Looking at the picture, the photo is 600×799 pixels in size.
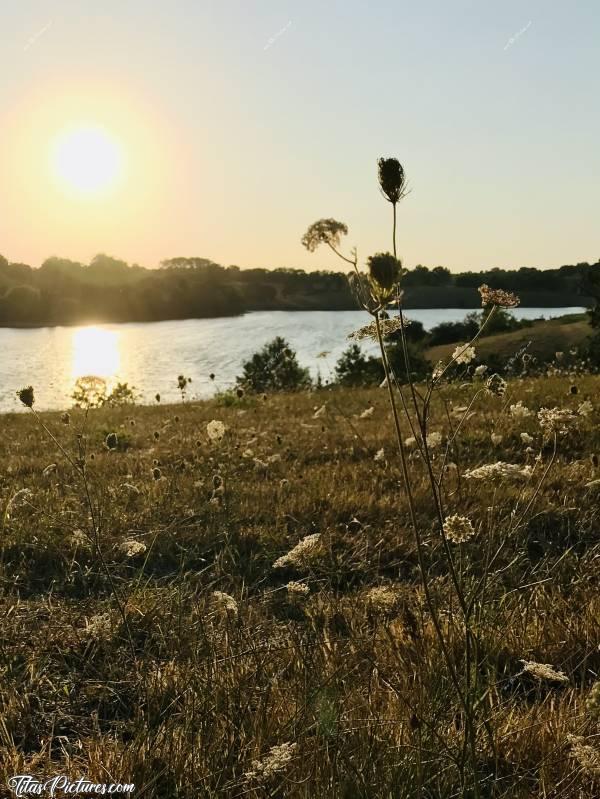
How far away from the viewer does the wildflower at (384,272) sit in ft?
5.48

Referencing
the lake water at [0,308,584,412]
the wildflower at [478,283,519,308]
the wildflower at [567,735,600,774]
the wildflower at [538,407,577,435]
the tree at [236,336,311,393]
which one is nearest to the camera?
the wildflower at [567,735,600,774]

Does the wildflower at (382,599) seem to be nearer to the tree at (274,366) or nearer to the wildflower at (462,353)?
the wildflower at (462,353)

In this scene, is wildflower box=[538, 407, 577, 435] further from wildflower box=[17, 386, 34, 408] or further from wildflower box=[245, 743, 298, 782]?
wildflower box=[17, 386, 34, 408]

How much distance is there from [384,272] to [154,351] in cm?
9452

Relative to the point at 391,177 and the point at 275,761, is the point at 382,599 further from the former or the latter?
the point at 391,177

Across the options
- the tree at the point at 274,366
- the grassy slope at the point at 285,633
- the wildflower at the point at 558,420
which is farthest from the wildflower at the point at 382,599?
the tree at the point at 274,366

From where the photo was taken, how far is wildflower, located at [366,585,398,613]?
2.87m

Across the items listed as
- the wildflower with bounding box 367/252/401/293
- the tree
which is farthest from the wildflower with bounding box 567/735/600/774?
the tree

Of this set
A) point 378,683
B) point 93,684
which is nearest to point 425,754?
point 378,683

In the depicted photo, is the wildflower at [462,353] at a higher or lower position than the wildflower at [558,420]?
higher

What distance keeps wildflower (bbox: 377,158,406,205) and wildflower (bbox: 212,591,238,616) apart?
1.50 meters

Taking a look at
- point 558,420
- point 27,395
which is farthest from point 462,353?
point 27,395

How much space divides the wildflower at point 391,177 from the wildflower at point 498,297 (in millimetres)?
404

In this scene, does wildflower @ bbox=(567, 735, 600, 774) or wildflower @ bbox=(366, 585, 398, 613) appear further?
wildflower @ bbox=(366, 585, 398, 613)
